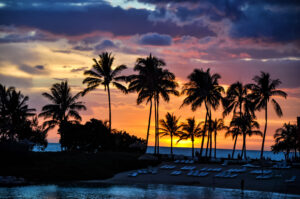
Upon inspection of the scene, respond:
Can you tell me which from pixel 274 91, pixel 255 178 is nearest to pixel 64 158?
pixel 255 178

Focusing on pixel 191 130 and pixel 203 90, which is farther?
pixel 191 130

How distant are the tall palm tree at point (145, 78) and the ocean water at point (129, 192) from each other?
22848mm

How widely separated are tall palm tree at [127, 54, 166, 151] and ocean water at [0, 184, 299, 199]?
22.8 m

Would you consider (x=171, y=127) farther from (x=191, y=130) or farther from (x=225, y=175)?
(x=225, y=175)

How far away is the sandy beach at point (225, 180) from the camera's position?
34344 mm

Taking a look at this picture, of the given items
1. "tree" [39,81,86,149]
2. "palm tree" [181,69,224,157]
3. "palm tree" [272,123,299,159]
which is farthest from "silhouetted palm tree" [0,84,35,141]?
"palm tree" [272,123,299,159]

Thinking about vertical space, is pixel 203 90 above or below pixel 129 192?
above

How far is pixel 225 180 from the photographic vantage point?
38031 mm

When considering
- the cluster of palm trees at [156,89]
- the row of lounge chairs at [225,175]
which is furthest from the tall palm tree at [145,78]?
the row of lounge chairs at [225,175]

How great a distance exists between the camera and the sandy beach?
113 feet

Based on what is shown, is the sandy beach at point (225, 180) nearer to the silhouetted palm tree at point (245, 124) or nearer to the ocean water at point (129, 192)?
the ocean water at point (129, 192)

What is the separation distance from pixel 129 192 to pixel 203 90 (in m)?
25.0

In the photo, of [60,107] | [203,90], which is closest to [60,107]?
[60,107]

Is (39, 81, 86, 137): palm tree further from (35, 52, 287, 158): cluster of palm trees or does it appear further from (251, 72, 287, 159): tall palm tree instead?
(251, 72, 287, 159): tall palm tree
